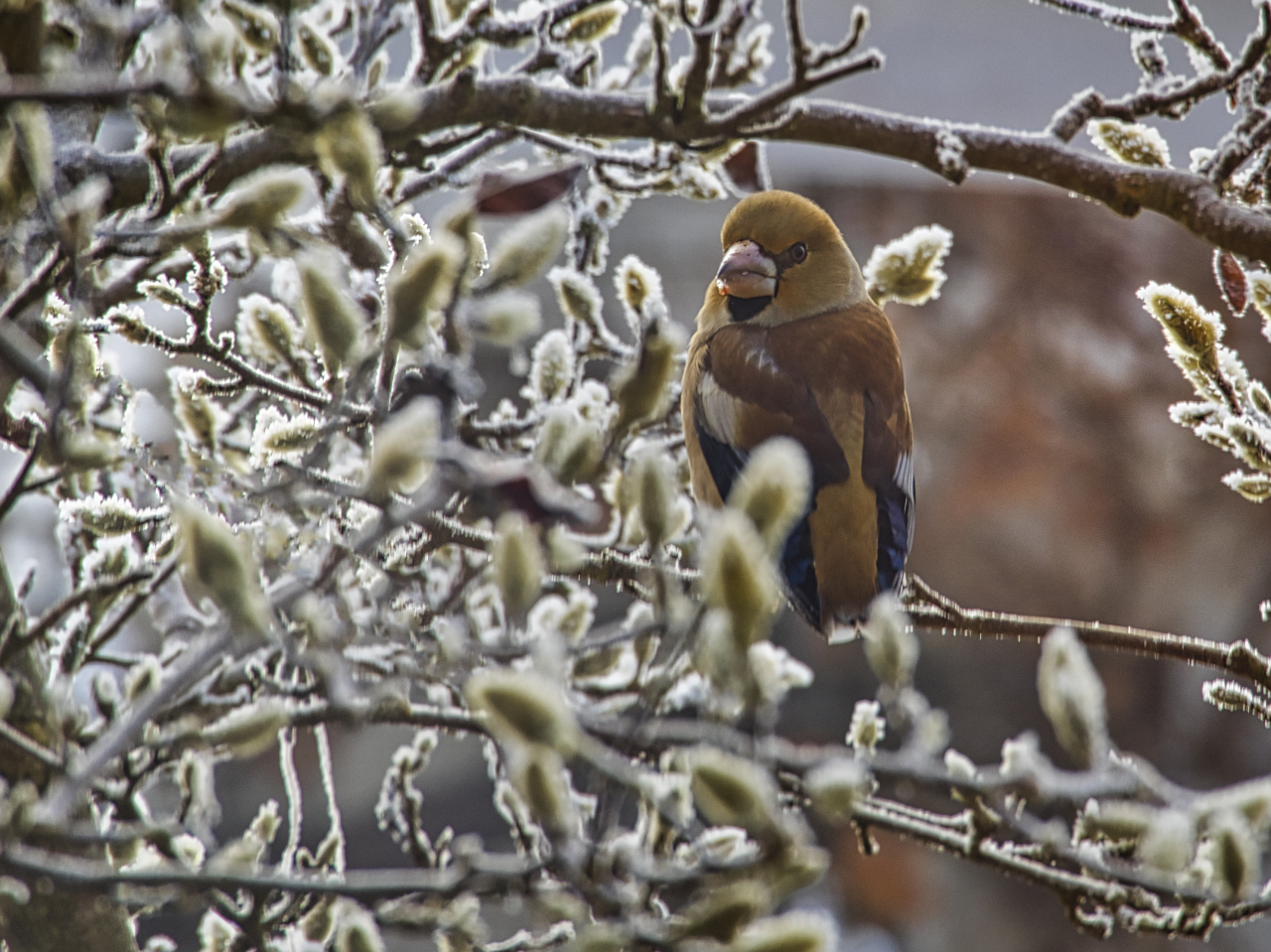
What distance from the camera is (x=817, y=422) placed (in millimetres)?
1159

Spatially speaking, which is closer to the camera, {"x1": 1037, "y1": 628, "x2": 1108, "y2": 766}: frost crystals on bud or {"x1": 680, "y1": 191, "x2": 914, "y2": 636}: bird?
{"x1": 1037, "y1": 628, "x2": 1108, "y2": 766}: frost crystals on bud

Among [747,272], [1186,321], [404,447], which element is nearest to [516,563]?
[404,447]

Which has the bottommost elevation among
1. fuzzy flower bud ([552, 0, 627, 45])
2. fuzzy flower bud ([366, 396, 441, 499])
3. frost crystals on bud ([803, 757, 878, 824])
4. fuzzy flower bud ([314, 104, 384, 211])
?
frost crystals on bud ([803, 757, 878, 824])

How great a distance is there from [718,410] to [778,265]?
294 mm

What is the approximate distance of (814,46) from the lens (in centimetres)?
64

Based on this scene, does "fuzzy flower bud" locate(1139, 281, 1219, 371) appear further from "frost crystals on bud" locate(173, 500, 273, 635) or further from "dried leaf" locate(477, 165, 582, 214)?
"frost crystals on bud" locate(173, 500, 273, 635)

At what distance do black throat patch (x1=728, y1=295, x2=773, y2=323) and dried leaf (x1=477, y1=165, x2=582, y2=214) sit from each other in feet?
2.73

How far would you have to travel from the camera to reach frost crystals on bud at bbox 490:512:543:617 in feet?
1.36

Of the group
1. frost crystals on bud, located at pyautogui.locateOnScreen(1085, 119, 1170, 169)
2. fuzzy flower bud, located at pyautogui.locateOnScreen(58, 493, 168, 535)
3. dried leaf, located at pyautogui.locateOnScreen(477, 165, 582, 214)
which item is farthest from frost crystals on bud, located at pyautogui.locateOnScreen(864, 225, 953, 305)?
fuzzy flower bud, located at pyautogui.locateOnScreen(58, 493, 168, 535)

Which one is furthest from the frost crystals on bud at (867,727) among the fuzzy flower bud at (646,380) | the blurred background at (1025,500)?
the blurred background at (1025,500)

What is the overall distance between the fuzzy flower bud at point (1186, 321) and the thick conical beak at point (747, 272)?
597mm

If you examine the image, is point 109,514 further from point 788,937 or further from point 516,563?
point 788,937

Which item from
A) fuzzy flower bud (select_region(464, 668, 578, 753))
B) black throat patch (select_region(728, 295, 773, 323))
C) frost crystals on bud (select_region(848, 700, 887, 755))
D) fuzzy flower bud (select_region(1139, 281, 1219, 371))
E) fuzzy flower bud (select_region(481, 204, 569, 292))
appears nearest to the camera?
fuzzy flower bud (select_region(464, 668, 578, 753))

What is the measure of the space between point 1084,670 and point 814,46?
16.3 inches
